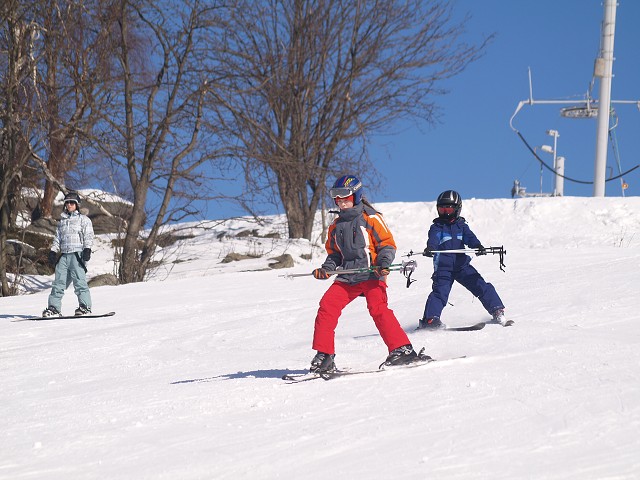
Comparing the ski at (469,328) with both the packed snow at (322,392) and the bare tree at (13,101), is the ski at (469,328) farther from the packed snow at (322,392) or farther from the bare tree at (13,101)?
the bare tree at (13,101)

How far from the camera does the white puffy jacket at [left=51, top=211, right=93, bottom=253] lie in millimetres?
12773

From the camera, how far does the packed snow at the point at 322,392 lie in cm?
462

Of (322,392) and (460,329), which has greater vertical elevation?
(460,329)

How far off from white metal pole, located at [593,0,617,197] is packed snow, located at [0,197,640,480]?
694 inches

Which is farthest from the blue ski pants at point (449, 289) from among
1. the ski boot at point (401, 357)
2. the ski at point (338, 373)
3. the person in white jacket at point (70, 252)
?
the person in white jacket at point (70, 252)

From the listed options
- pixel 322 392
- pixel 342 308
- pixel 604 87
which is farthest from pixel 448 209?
pixel 604 87

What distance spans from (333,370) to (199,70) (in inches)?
545

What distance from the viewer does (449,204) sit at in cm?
913

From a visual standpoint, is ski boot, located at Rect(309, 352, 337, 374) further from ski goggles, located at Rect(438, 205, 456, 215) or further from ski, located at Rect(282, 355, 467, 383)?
ski goggles, located at Rect(438, 205, 456, 215)

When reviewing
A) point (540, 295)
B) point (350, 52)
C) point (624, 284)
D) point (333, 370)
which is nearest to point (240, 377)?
point (333, 370)

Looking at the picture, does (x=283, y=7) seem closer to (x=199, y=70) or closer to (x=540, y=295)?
(x=199, y=70)

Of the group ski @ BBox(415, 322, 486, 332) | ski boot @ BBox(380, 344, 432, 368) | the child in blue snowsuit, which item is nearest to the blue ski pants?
the child in blue snowsuit

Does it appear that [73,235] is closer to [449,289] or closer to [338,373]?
[449,289]

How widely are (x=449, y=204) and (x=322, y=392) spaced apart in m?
3.30
